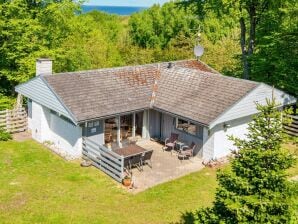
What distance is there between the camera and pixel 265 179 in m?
10.2

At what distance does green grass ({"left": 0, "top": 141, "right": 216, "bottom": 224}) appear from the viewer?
1661cm

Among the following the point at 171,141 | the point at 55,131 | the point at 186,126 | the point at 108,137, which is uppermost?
the point at 186,126

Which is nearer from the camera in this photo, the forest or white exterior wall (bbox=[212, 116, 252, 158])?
white exterior wall (bbox=[212, 116, 252, 158])

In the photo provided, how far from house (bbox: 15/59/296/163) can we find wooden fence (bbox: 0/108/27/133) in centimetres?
63

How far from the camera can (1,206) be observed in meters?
17.2

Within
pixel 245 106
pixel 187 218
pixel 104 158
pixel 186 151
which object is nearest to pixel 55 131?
pixel 104 158

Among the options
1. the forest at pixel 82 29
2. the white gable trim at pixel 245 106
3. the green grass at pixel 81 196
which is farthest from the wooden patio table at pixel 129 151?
the forest at pixel 82 29

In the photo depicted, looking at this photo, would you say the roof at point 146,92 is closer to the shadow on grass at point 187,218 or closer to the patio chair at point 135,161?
the patio chair at point 135,161

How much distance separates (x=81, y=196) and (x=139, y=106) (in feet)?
24.5

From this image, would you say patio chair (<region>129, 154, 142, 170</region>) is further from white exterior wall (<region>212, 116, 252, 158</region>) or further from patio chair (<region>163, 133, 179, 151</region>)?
white exterior wall (<region>212, 116, 252, 158</region>)

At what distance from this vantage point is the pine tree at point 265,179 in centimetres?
1026

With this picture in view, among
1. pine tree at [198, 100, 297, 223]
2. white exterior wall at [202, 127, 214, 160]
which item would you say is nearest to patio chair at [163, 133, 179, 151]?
white exterior wall at [202, 127, 214, 160]

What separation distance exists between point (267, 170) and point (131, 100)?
1455 centimetres

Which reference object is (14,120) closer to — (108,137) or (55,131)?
(55,131)
